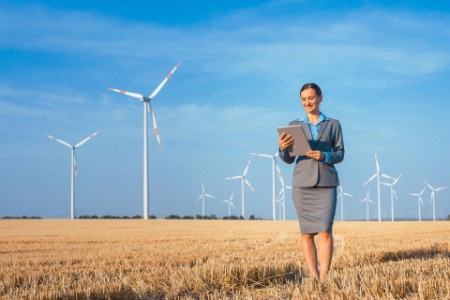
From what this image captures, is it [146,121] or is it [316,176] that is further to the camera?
[146,121]

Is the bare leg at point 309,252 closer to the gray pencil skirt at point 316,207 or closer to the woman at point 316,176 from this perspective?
the woman at point 316,176

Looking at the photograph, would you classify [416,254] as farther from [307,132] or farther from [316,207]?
[307,132]

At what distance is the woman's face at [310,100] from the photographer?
23.7ft

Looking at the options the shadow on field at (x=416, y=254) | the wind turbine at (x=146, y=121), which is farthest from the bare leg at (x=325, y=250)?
the wind turbine at (x=146, y=121)

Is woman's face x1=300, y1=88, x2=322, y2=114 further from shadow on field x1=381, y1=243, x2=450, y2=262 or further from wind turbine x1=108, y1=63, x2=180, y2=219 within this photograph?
wind turbine x1=108, y1=63, x2=180, y2=219

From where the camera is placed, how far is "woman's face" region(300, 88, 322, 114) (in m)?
7.24

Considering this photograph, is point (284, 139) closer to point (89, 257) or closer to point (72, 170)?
point (89, 257)

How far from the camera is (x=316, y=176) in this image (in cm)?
698

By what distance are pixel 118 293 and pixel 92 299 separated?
275 millimetres

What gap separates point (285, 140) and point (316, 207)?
889mm

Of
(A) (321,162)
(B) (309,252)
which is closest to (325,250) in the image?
(B) (309,252)

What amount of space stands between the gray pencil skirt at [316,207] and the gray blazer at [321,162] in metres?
0.10

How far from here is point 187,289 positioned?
6320 millimetres

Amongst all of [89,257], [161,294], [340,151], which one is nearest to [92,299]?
[161,294]
